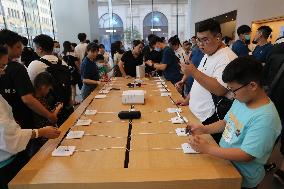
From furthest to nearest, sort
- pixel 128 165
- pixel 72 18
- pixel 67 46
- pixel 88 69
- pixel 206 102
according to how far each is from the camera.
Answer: pixel 72 18 → pixel 67 46 → pixel 88 69 → pixel 206 102 → pixel 128 165

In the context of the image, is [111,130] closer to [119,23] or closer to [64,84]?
[64,84]

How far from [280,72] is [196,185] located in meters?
1.42

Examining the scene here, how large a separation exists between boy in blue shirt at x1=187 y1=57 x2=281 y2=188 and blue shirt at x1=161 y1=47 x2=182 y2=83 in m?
2.69

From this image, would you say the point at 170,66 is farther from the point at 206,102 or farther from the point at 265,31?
the point at 206,102

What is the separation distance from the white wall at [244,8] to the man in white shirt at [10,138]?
5.20m

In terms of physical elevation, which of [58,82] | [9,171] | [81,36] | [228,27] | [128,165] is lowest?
[9,171]

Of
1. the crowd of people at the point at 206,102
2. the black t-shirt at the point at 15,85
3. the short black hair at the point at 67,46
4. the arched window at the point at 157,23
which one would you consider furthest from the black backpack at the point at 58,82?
the arched window at the point at 157,23

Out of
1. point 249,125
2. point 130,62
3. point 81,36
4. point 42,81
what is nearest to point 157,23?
point 81,36

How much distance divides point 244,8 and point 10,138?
666cm

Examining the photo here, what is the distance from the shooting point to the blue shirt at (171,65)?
3.87 metres

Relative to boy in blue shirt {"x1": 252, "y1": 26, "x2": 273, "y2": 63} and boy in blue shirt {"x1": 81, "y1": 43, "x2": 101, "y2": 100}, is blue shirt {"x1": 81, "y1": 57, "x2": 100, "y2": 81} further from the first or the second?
boy in blue shirt {"x1": 252, "y1": 26, "x2": 273, "y2": 63}

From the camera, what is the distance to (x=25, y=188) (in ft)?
3.66

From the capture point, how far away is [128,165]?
1.24 metres

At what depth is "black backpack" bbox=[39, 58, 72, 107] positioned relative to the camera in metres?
2.42
